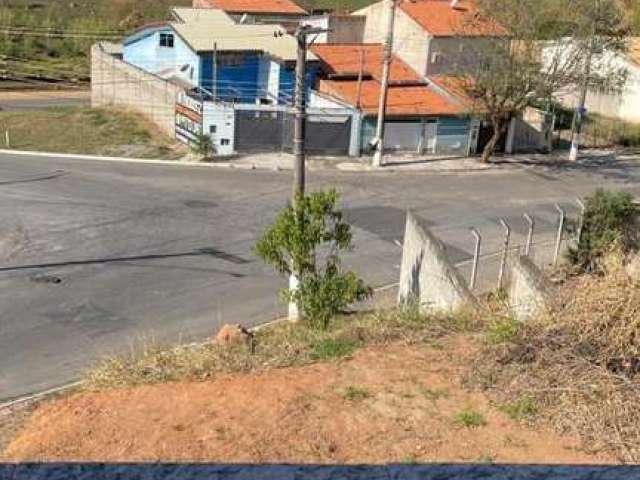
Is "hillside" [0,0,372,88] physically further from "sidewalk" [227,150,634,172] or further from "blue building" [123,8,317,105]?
"sidewalk" [227,150,634,172]

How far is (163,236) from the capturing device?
1041 inches

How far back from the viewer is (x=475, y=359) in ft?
37.4

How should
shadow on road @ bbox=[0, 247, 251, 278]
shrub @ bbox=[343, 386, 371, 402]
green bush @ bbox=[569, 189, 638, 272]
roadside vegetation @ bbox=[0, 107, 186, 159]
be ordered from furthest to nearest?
1. roadside vegetation @ bbox=[0, 107, 186, 159]
2. shadow on road @ bbox=[0, 247, 251, 278]
3. green bush @ bbox=[569, 189, 638, 272]
4. shrub @ bbox=[343, 386, 371, 402]

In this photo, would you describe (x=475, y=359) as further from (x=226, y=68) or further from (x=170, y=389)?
(x=226, y=68)

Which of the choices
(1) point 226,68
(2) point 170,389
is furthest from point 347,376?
(1) point 226,68

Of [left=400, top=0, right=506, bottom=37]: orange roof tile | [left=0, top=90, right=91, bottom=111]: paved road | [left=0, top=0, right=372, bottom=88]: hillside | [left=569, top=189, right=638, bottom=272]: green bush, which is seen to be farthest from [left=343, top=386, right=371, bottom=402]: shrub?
[left=0, top=0, right=372, bottom=88]: hillside

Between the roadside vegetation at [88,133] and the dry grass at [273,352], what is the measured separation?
25652 mm

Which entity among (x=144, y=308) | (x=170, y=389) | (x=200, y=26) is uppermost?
(x=200, y=26)

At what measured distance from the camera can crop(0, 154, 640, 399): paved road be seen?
1914 centimetres

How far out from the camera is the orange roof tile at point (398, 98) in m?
39.2

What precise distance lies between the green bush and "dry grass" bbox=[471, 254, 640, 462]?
11863 millimetres

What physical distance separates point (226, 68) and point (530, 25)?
49.2 feet

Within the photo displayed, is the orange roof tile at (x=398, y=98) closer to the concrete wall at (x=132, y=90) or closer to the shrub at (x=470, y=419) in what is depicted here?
the concrete wall at (x=132, y=90)

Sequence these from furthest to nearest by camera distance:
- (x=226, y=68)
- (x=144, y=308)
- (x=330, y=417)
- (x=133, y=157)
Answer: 1. (x=226, y=68)
2. (x=133, y=157)
3. (x=144, y=308)
4. (x=330, y=417)
